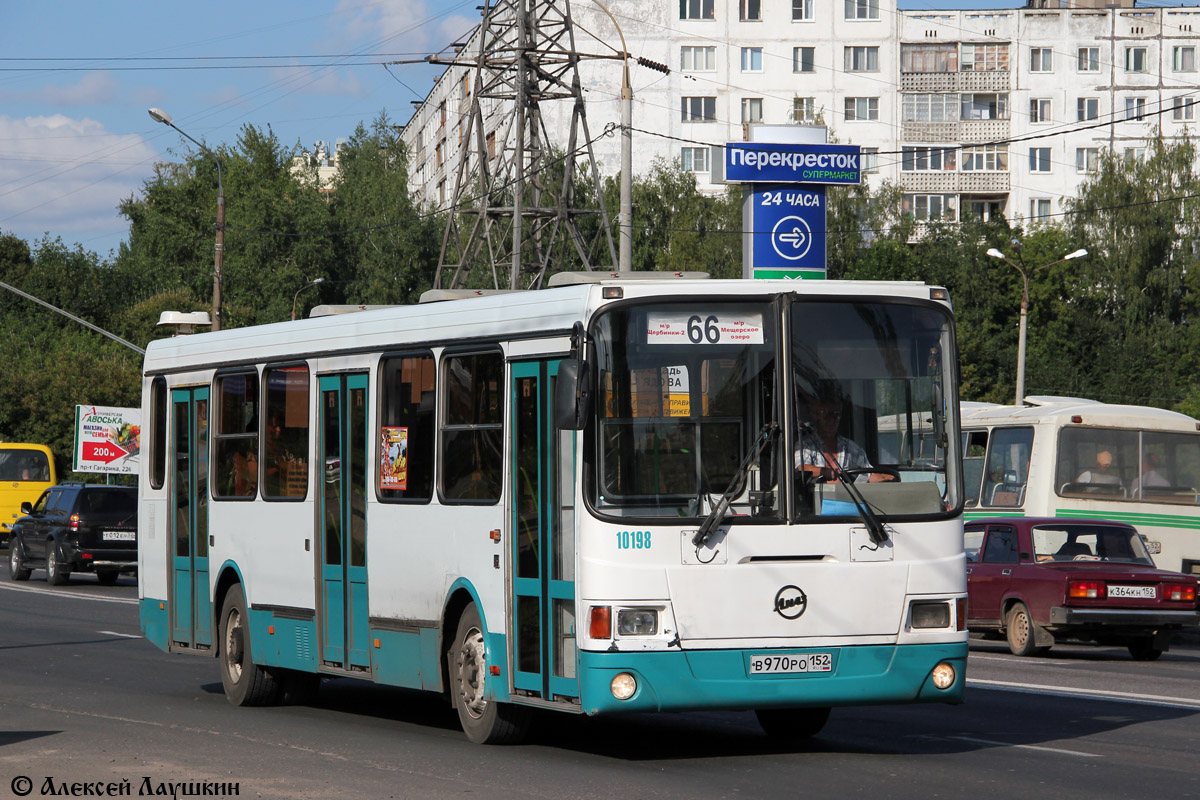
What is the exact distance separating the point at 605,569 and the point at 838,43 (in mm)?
74622

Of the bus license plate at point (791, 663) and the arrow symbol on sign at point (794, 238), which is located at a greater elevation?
the arrow symbol on sign at point (794, 238)

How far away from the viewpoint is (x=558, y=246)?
6800 centimetres

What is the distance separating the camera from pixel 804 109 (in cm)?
7906

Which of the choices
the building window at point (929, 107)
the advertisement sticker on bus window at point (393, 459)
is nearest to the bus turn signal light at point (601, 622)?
the advertisement sticker on bus window at point (393, 459)

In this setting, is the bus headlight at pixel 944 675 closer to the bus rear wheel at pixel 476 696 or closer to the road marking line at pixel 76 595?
the bus rear wheel at pixel 476 696

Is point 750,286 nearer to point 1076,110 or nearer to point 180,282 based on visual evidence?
point 1076,110

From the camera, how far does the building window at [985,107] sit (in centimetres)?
8338

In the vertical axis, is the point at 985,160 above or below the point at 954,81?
below

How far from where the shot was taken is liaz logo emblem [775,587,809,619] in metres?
9.44

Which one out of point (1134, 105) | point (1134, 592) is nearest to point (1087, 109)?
point (1134, 105)

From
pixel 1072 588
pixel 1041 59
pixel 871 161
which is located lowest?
pixel 1072 588

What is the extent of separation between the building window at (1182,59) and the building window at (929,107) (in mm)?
11054

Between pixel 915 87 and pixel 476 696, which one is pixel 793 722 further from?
pixel 915 87

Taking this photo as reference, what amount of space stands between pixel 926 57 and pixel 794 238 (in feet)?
169
